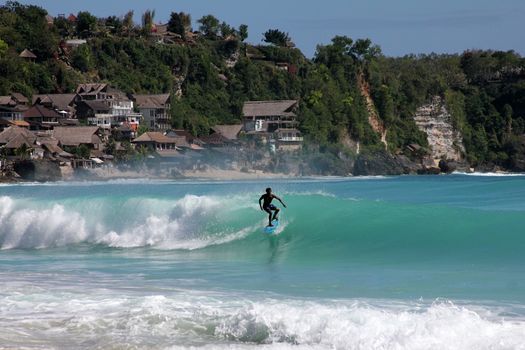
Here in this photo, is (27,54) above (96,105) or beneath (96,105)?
above

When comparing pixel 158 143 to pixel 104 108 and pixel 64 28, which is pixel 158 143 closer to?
pixel 104 108

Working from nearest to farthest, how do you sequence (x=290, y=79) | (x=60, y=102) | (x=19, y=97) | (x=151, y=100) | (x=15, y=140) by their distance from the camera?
(x=15, y=140), (x=19, y=97), (x=60, y=102), (x=151, y=100), (x=290, y=79)

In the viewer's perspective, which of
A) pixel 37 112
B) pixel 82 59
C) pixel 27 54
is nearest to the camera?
pixel 37 112

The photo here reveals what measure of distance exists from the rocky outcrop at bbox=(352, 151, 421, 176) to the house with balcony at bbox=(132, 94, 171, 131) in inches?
861

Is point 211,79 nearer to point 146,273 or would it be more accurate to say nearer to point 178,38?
point 178,38

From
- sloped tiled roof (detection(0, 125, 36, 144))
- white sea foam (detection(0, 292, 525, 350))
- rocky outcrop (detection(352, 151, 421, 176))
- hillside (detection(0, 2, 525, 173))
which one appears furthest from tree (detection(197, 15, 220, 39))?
white sea foam (detection(0, 292, 525, 350))

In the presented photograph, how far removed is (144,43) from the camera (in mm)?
94438

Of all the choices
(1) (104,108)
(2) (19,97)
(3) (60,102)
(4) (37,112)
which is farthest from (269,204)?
(3) (60,102)

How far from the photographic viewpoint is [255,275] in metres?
16.5

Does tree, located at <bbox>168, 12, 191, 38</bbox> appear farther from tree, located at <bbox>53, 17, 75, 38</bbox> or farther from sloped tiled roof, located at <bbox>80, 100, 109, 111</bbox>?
sloped tiled roof, located at <bbox>80, 100, 109, 111</bbox>

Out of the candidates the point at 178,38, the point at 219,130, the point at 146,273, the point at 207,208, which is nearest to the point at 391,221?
the point at 207,208

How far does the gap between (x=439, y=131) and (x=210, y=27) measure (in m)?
31.3

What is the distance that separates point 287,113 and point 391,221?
70864 millimetres

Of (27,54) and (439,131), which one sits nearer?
(27,54)
